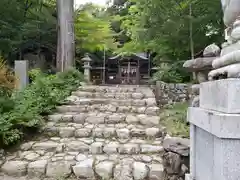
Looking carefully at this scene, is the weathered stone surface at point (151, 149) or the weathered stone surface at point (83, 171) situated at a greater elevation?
the weathered stone surface at point (151, 149)

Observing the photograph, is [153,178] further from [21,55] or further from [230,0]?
[21,55]

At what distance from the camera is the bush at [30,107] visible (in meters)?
4.34

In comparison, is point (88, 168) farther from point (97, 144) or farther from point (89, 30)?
point (89, 30)

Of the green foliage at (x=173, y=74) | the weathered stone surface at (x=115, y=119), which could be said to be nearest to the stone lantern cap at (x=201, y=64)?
the weathered stone surface at (x=115, y=119)

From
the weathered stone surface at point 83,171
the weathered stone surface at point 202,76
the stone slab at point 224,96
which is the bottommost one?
the weathered stone surface at point 83,171

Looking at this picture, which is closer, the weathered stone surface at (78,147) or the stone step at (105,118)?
the weathered stone surface at (78,147)

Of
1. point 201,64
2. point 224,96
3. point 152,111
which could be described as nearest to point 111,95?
point 152,111

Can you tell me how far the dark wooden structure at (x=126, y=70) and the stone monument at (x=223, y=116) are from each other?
47.5ft

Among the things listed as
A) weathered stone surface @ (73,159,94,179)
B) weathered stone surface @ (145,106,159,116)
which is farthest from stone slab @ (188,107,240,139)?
weathered stone surface @ (145,106,159,116)

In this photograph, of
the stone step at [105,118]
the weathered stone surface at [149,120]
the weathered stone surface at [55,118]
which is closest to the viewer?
the weathered stone surface at [149,120]

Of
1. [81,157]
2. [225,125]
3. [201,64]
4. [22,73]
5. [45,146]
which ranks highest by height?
[22,73]

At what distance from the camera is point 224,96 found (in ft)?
6.59

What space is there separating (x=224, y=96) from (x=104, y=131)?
128 inches

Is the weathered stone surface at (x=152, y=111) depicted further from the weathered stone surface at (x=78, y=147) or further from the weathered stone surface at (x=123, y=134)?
the weathered stone surface at (x=78, y=147)
